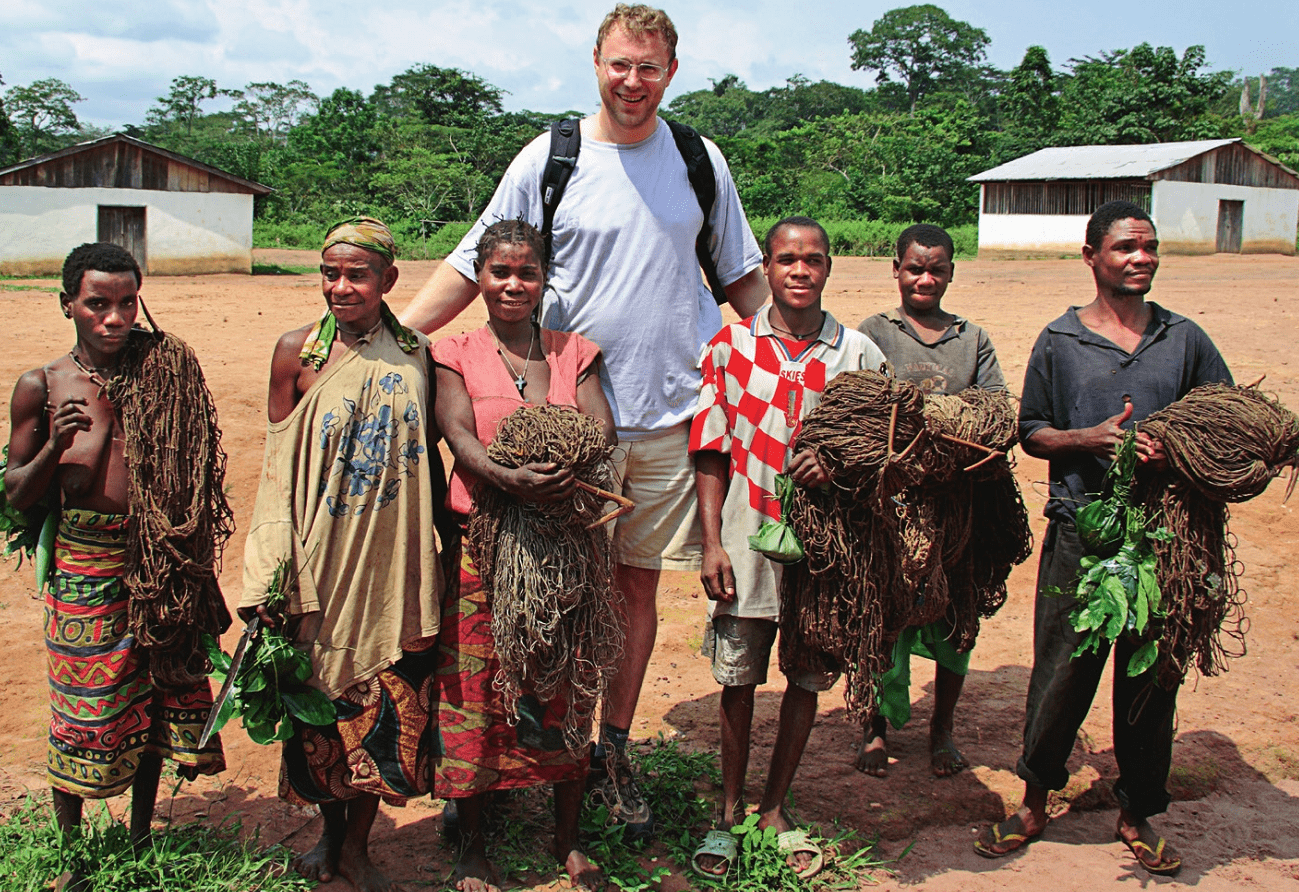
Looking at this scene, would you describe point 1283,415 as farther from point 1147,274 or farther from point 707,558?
point 707,558

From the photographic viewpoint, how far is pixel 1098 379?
3381 millimetres

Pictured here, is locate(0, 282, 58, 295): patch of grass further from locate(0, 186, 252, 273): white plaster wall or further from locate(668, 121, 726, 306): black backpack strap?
locate(668, 121, 726, 306): black backpack strap

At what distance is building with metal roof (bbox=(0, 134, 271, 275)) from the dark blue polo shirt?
67.0ft

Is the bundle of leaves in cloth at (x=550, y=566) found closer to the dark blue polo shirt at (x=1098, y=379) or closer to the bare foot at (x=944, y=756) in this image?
the dark blue polo shirt at (x=1098, y=379)

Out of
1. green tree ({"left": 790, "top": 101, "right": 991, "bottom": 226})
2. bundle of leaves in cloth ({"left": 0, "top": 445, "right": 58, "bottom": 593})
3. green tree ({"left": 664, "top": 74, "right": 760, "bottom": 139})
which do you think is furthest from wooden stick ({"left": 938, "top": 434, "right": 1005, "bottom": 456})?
green tree ({"left": 664, "top": 74, "right": 760, "bottom": 139})

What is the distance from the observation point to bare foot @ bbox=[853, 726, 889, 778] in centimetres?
416

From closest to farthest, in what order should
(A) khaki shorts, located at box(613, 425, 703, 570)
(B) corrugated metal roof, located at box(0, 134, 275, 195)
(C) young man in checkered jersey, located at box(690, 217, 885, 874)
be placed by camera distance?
(C) young man in checkered jersey, located at box(690, 217, 885, 874)
(A) khaki shorts, located at box(613, 425, 703, 570)
(B) corrugated metal roof, located at box(0, 134, 275, 195)

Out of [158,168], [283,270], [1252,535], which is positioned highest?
[158,168]

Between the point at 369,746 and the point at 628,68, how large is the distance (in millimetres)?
2236

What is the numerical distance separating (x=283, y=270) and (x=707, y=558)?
69.9 feet

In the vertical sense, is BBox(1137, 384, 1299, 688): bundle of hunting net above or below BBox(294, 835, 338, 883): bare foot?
above

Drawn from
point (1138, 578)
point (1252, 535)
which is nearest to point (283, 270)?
point (1252, 535)

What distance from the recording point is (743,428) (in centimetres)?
329

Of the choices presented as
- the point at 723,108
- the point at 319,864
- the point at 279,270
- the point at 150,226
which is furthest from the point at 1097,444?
the point at 723,108
